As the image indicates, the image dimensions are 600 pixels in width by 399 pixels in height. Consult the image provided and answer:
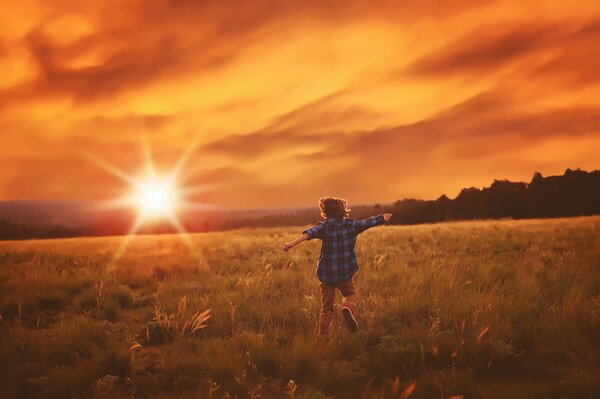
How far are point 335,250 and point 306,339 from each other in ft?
4.35

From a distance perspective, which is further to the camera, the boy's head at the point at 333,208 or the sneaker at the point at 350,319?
the boy's head at the point at 333,208

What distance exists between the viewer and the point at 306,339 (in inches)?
232

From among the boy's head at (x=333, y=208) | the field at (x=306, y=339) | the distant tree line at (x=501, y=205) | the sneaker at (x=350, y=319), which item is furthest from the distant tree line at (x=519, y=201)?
the sneaker at (x=350, y=319)

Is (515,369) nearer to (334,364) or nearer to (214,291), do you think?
(334,364)

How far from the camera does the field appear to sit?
473 centimetres

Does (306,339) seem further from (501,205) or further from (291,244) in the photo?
(501,205)

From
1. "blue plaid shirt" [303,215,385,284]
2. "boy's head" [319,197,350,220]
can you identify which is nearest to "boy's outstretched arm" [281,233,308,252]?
"blue plaid shirt" [303,215,385,284]

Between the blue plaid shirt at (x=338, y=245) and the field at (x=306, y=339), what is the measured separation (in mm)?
753

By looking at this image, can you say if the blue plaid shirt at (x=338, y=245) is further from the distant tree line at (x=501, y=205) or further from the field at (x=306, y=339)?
the distant tree line at (x=501, y=205)

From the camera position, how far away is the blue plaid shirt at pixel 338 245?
252 inches

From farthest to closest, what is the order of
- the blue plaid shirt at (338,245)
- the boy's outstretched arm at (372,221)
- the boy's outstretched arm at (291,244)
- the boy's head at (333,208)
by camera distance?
the boy's head at (333,208) < the blue plaid shirt at (338,245) < the boy's outstretched arm at (372,221) < the boy's outstretched arm at (291,244)

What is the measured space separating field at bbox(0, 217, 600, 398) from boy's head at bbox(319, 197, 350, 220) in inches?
61.5

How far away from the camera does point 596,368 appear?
15.9 ft

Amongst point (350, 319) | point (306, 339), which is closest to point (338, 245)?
point (350, 319)
